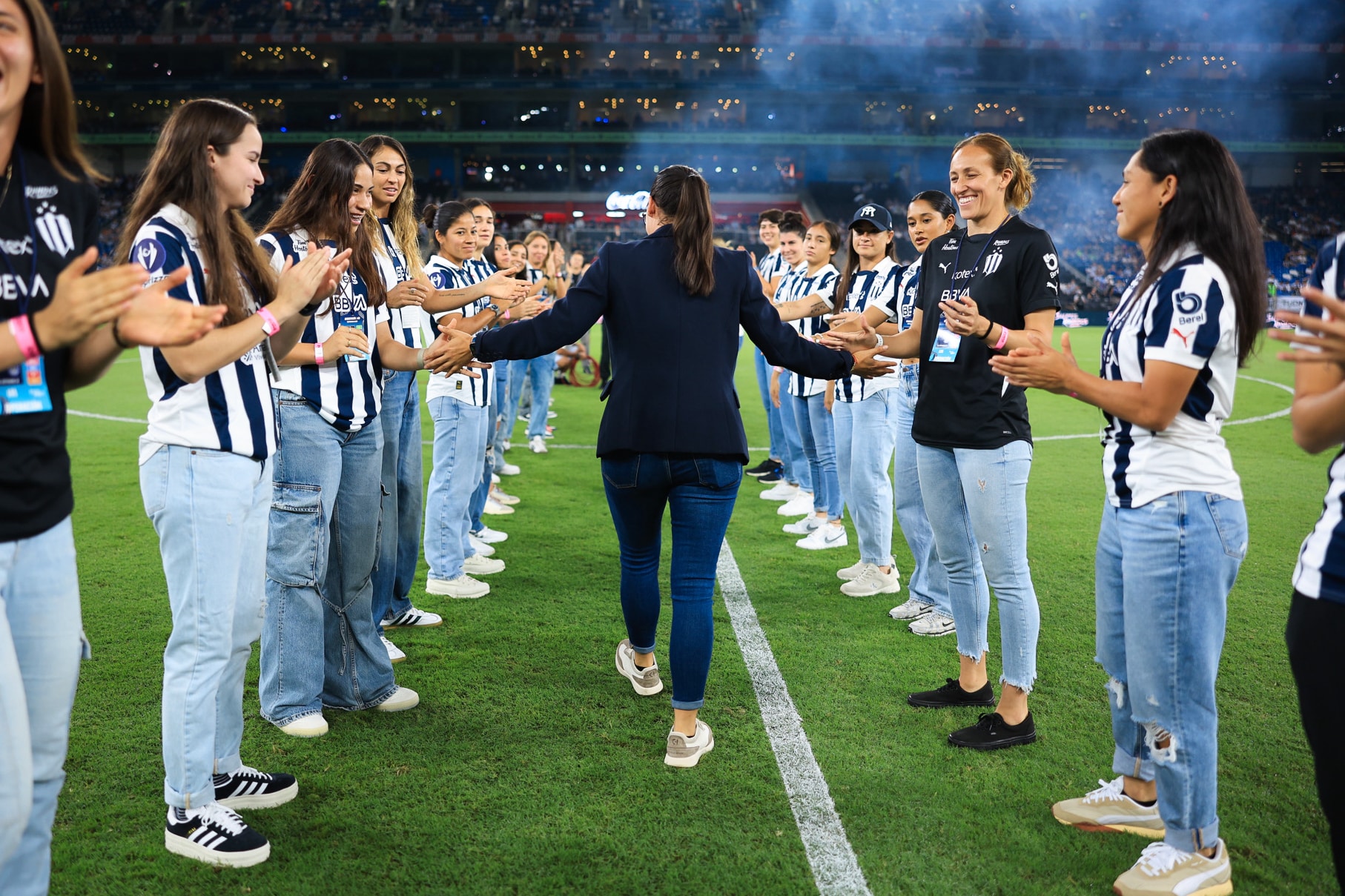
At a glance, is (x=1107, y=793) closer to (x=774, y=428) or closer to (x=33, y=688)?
(x=33, y=688)

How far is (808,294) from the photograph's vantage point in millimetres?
7441

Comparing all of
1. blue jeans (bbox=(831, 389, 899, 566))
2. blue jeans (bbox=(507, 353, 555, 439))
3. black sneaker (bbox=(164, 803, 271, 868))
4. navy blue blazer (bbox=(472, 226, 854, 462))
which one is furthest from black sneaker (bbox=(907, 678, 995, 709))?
blue jeans (bbox=(507, 353, 555, 439))

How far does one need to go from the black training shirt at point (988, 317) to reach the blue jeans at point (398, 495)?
2492 mm

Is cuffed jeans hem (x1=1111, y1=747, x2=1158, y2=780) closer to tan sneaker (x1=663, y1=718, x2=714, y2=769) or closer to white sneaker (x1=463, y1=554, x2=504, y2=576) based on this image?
tan sneaker (x1=663, y1=718, x2=714, y2=769)

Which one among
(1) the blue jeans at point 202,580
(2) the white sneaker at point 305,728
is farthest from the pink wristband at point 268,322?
(2) the white sneaker at point 305,728

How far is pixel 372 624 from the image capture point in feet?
14.1

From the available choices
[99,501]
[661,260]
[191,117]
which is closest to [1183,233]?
[661,260]

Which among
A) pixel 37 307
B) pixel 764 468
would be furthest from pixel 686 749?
pixel 764 468

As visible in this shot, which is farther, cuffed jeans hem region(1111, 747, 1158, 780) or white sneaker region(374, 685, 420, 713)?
white sneaker region(374, 685, 420, 713)

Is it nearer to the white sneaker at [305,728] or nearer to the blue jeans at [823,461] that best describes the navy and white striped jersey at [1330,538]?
the white sneaker at [305,728]

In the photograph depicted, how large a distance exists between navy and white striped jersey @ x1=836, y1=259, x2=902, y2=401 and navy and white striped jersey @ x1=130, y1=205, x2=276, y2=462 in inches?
138

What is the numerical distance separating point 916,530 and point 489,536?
10.8 feet

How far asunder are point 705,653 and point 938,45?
5414 centimetres

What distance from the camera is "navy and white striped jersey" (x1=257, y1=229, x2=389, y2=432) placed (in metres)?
3.70
